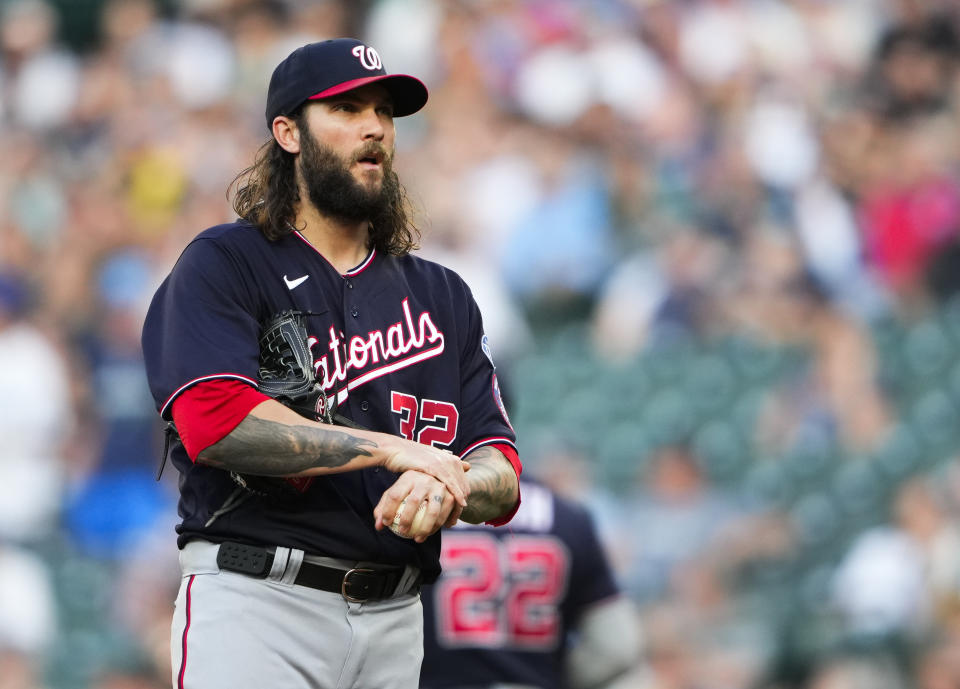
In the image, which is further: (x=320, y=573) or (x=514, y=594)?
(x=514, y=594)

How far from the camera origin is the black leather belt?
7.98 ft

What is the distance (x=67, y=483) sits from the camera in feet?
25.1

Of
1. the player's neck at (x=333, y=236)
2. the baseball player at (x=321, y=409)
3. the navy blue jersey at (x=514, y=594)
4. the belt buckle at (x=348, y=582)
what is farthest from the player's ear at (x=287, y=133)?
the navy blue jersey at (x=514, y=594)

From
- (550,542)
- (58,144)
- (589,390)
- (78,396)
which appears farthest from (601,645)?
(58,144)

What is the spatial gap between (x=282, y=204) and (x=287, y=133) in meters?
0.14

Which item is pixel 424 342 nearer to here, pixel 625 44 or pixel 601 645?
pixel 601 645

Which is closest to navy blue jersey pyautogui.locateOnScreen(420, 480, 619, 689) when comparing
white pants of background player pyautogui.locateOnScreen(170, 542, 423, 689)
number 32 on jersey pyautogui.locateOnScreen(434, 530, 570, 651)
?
number 32 on jersey pyautogui.locateOnScreen(434, 530, 570, 651)

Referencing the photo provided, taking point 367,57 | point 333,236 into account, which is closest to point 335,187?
point 333,236

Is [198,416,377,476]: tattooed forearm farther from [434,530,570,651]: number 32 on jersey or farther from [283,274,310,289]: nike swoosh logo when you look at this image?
[434,530,570,651]: number 32 on jersey

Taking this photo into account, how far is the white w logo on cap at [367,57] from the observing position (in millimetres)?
2619

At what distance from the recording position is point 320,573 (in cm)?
246

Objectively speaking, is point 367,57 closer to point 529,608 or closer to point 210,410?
point 210,410

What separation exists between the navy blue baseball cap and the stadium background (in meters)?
3.89

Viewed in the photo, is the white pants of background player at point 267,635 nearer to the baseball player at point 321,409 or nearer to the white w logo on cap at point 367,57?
the baseball player at point 321,409
